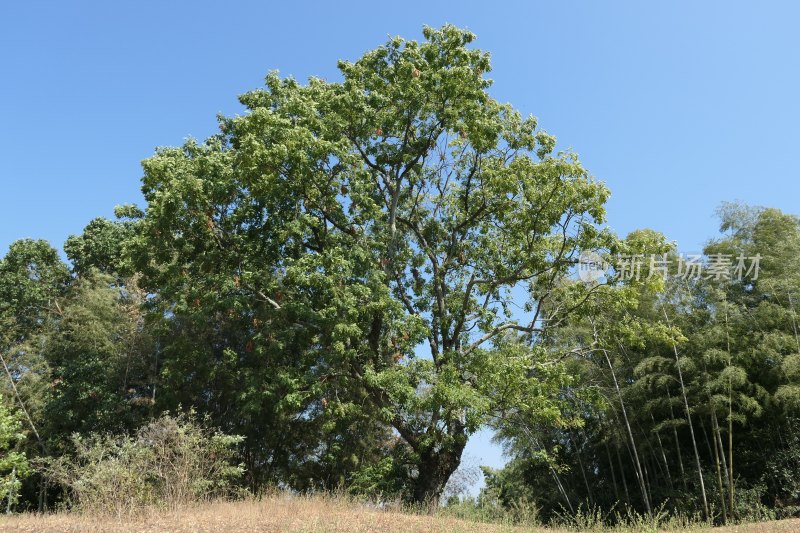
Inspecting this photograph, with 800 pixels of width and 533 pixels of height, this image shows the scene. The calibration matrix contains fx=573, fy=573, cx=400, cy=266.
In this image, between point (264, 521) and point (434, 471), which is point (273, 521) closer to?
point (264, 521)

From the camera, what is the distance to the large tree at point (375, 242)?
11.7 m

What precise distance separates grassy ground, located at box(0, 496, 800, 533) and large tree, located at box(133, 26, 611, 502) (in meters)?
2.08

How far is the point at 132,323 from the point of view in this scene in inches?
744

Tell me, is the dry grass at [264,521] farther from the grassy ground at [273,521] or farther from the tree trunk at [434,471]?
the tree trunk at [434,471]

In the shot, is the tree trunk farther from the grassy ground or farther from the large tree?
the grassy ground

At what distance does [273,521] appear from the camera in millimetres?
8422

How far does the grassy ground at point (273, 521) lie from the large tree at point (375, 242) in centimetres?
208

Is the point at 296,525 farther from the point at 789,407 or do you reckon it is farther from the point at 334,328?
the point at 789,407

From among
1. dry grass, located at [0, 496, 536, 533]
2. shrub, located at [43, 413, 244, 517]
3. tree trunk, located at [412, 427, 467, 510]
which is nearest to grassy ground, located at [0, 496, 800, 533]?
dry grass, located at [0, 496, 536, 533]

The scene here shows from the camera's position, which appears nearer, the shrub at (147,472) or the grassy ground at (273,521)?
the grassy ground at (273,521)

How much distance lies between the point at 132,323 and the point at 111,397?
2.60 m

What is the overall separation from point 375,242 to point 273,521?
6340 mm

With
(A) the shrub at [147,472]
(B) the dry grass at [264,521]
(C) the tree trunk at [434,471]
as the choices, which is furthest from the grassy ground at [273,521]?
(C) the tree trunk at [434,471]

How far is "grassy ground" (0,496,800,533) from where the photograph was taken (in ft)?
26.6
